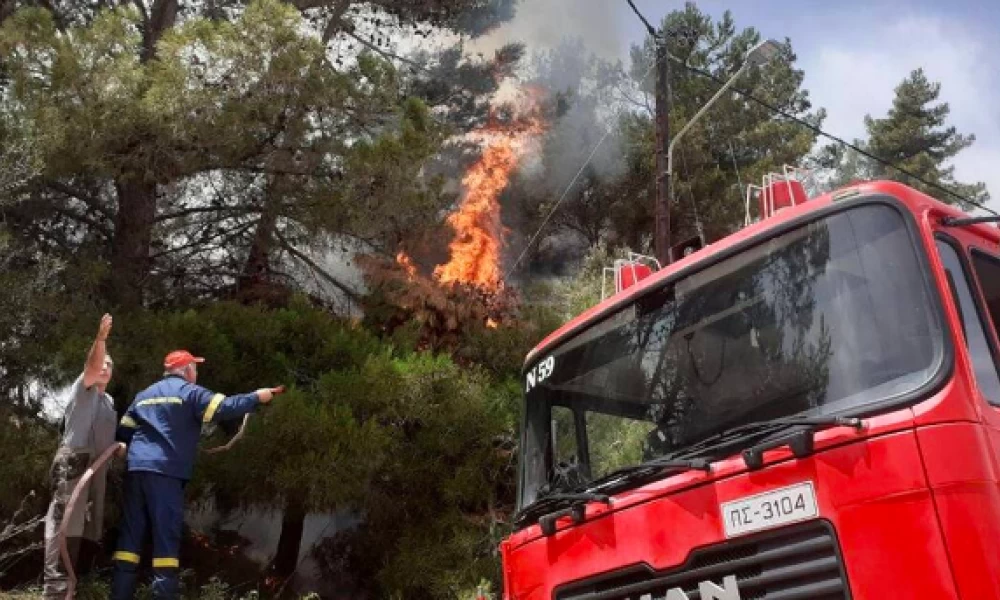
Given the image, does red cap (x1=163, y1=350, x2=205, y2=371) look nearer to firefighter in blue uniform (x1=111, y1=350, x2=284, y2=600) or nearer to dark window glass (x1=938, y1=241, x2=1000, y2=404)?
firefighter in blue uniform (x1=111, y1=350, x2=284, y2=600)

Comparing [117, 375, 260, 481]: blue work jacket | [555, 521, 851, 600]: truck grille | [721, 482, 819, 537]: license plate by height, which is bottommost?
[555, 521, 851, 600]: truck grille

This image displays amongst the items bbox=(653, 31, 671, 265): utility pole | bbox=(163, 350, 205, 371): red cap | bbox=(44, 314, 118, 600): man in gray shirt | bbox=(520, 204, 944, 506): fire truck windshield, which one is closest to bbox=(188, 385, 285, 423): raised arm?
bbox=(163, 350, 205, 371): red cap

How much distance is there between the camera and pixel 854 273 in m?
3.04

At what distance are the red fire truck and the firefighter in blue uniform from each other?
2815 millimetres

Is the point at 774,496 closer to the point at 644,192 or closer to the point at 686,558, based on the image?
the point at 686,558

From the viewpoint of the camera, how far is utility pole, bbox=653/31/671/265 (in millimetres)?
13281

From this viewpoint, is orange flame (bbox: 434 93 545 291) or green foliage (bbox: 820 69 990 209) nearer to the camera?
orange flame (bbox: 434 93 545 291)

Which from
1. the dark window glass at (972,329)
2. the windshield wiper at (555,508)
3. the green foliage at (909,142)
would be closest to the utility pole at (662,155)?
the windshield wiper at (555,508)

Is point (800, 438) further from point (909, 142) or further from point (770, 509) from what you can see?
point (909, 142)

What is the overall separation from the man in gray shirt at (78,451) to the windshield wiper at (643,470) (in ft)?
11.8

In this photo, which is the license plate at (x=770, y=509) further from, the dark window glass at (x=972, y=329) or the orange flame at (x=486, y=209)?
the orange flame at (x=486, y=209)

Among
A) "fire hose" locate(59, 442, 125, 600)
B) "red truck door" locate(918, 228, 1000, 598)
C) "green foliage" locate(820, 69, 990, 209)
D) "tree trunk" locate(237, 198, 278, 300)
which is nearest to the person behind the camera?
"red truck door" locate(918, 228, 1000, 598)

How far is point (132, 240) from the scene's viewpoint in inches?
429

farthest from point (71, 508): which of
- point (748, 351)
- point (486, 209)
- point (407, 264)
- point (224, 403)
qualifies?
point (486, 209)
